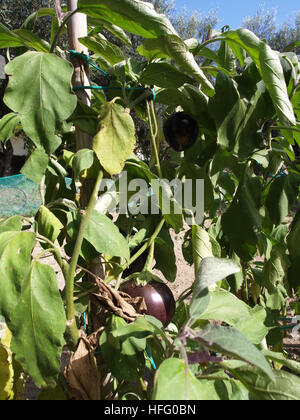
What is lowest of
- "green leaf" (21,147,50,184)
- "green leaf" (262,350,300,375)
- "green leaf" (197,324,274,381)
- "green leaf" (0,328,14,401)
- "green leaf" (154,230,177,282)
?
"green leaf" (0,328,14,401)

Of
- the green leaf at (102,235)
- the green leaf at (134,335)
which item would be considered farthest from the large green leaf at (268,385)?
the green leaf at (102,235)

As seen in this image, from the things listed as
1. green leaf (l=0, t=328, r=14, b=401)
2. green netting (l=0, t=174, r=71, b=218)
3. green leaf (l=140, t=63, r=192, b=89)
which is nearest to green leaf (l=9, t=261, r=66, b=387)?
green leaf (l=0, t=328, r=14, b=401)

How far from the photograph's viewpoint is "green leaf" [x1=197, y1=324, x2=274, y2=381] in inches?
13.2

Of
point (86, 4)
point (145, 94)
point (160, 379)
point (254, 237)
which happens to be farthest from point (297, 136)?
point (160, 379)

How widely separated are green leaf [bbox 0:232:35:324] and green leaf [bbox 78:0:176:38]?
329mm

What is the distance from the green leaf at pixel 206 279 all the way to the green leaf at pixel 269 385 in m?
0.08

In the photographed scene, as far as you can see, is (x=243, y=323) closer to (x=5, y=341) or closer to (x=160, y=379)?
(x=160, y=379)

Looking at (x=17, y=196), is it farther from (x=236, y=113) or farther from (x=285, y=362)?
(x=285, y=362)

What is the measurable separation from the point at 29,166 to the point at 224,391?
409 millimetres

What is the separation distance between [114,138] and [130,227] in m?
0.27

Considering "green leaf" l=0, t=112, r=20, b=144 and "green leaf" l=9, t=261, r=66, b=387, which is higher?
"green leaf" l=0, t=112, r=20, b=144

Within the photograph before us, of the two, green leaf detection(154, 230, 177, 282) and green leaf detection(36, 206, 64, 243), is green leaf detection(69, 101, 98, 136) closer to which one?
green leaf detection(36, 206, 64, 243)

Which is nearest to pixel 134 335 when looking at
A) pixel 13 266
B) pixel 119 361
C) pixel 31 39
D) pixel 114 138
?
pixel 119 361

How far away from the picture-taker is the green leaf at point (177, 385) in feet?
1.15
